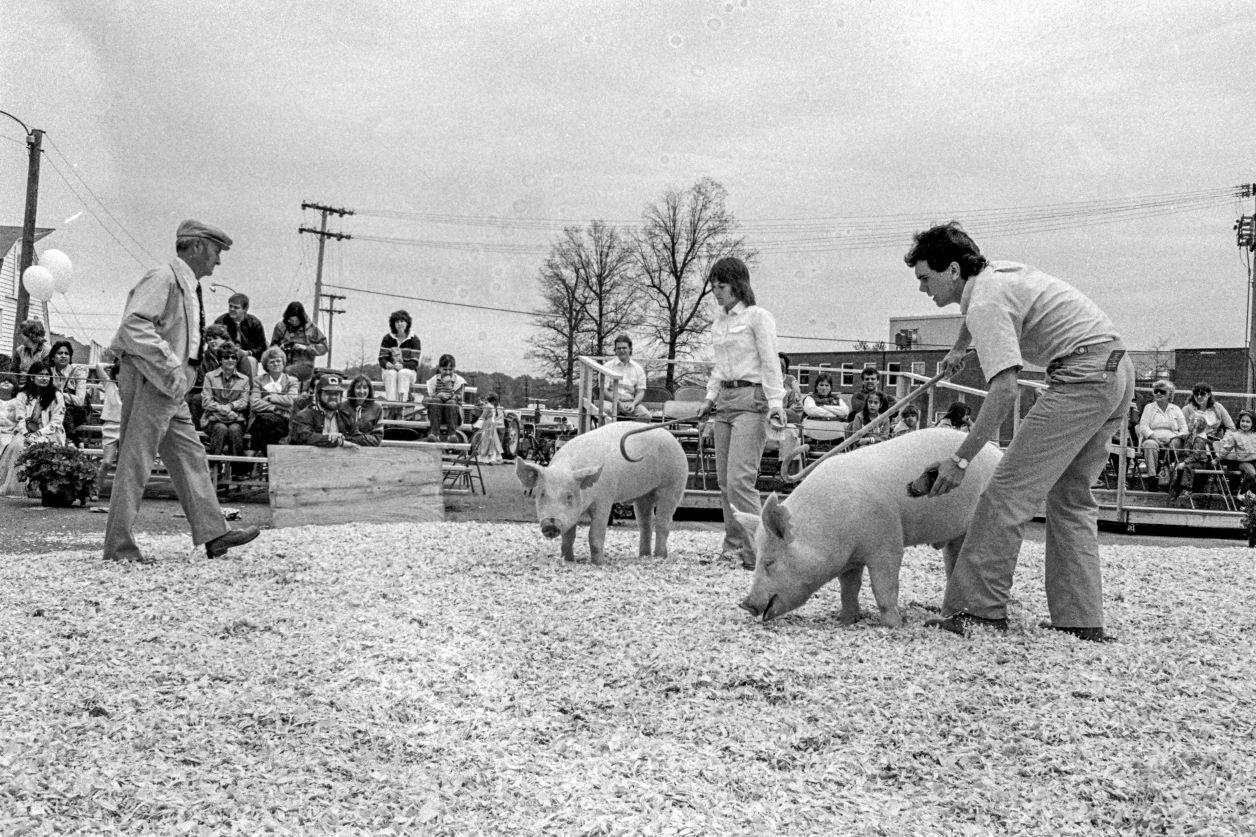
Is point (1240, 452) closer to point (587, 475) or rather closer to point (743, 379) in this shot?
point (743, 379)

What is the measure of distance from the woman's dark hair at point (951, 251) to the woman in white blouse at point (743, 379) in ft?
6.34

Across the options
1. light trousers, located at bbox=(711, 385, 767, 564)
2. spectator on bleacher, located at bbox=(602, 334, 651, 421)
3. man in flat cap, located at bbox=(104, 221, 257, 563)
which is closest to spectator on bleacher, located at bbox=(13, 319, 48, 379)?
spectator on bleacher, located at bbox=(602, 334, 651, 421)

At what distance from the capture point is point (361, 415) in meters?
11.2

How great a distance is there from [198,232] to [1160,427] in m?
12.7

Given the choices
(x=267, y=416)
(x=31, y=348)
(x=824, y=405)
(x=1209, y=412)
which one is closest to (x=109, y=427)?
(x=267, y=416)

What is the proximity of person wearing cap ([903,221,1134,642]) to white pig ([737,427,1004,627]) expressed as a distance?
259mm

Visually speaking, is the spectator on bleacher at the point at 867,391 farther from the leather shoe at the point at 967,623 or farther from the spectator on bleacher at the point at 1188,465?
the leather shoe at the point at 967,623

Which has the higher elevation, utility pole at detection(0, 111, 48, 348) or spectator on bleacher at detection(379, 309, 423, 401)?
utility pole at detection(0, 111, 48, 348)

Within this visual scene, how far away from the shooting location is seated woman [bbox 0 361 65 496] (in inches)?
466

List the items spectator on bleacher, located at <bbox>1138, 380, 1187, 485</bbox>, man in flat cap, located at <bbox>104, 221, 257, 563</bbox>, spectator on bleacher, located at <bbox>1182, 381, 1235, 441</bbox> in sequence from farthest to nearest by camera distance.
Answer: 1. spectator on bleacher, located at <bbox>1182, 381, 1235, 441</bbox>
2. spectator on bleacher, located at <bbox>1138, 380, 1187, 485</bbox>
3. man in flat cap, located at <bbox>104, 221, 257, 563</bbox>

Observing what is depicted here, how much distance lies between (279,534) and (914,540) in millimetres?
5081

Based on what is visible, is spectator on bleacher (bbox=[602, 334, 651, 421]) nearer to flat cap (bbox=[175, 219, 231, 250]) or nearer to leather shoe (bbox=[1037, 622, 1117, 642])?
flat cap (bbox=[175, 219, 231, 250])

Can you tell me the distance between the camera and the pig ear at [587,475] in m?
6.49

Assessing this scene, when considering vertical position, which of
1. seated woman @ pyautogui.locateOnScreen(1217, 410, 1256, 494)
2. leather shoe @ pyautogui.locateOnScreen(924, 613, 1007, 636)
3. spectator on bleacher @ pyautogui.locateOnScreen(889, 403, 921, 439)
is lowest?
leather shoe @ pyautogui.locateOnScreen(924, 613, 1007, 636)
